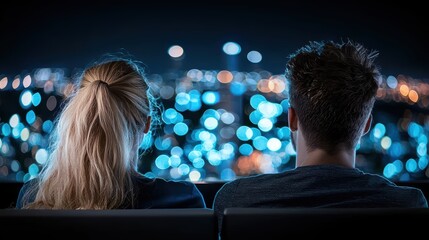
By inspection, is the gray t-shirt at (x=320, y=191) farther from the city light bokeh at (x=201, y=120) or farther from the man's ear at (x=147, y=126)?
the city light bokeh at (x=201, y=120)

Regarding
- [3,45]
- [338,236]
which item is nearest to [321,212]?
[338,236]

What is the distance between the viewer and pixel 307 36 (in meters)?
7.36

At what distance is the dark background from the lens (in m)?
6.91

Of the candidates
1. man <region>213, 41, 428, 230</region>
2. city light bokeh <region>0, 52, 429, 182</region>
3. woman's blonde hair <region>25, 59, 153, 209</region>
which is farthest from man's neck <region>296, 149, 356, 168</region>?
city light bokeh <region>0, 52, 429, 182</region>

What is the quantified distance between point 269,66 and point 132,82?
232 inches

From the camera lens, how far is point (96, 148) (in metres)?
1.60

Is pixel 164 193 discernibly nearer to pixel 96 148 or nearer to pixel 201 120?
pixel 96 148

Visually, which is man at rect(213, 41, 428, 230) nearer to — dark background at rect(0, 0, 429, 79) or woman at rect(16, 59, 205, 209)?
woman at rect(16, 59, 205, 209)

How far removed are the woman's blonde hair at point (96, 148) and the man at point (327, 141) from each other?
343 mm

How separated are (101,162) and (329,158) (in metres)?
0.65

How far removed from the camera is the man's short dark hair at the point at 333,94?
1459 mm

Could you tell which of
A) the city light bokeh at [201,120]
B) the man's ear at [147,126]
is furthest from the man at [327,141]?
the city light bokeh at [201,120]

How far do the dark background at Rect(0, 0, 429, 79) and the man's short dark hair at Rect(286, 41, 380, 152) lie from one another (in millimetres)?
5462

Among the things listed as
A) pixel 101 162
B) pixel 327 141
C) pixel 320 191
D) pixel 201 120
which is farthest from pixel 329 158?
Answer: pixel 201 120
